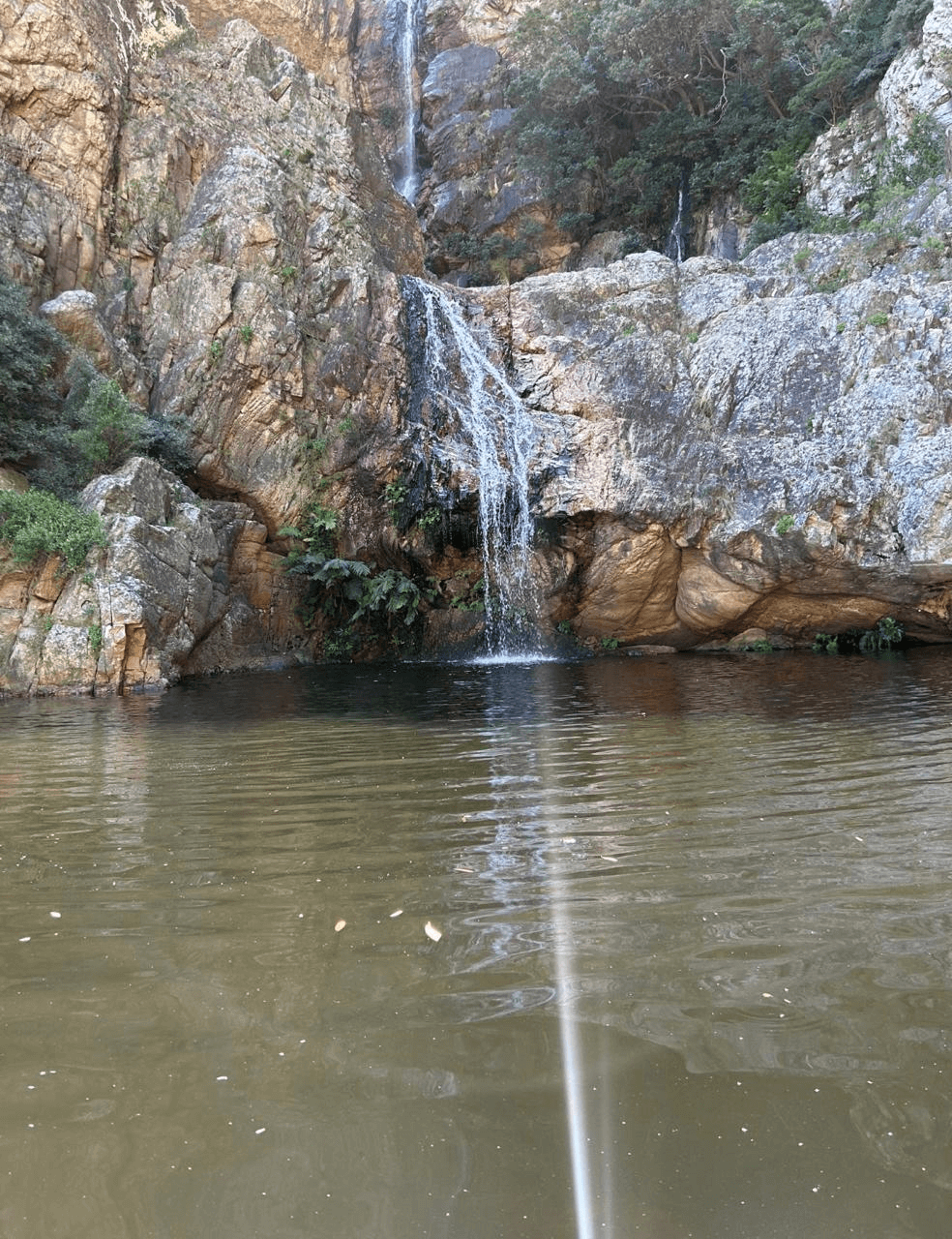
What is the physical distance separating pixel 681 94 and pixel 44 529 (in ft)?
72.0

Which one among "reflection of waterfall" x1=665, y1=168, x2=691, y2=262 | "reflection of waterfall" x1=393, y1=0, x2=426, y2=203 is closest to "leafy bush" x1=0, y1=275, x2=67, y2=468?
"reflection of waterfall" x1=665, y1=168, x2=691, y2=262

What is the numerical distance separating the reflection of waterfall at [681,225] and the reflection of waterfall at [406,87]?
30.9 feet

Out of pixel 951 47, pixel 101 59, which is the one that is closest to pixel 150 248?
pixel 101 59

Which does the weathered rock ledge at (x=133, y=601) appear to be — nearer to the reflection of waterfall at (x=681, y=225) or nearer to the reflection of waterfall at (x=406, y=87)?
the reflection of waterfall at (x=681, y=225)

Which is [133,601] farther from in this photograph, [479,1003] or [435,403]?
[479,1003]

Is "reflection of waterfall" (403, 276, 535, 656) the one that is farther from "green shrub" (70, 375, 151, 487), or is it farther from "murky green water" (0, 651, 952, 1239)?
"murky green water" (0, 651, 952, 1239)

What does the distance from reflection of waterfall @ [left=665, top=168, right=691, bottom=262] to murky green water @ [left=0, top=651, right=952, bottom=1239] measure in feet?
75.7

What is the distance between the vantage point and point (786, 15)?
76.3 ft

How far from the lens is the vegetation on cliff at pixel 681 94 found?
2230 cm

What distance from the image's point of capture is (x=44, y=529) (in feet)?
41.5

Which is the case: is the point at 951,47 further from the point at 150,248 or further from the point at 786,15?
the point at 150,248

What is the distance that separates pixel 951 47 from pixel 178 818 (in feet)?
73.1

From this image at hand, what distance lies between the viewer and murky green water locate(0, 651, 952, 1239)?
1888 mm

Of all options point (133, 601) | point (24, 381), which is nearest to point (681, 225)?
point (24, 381)
